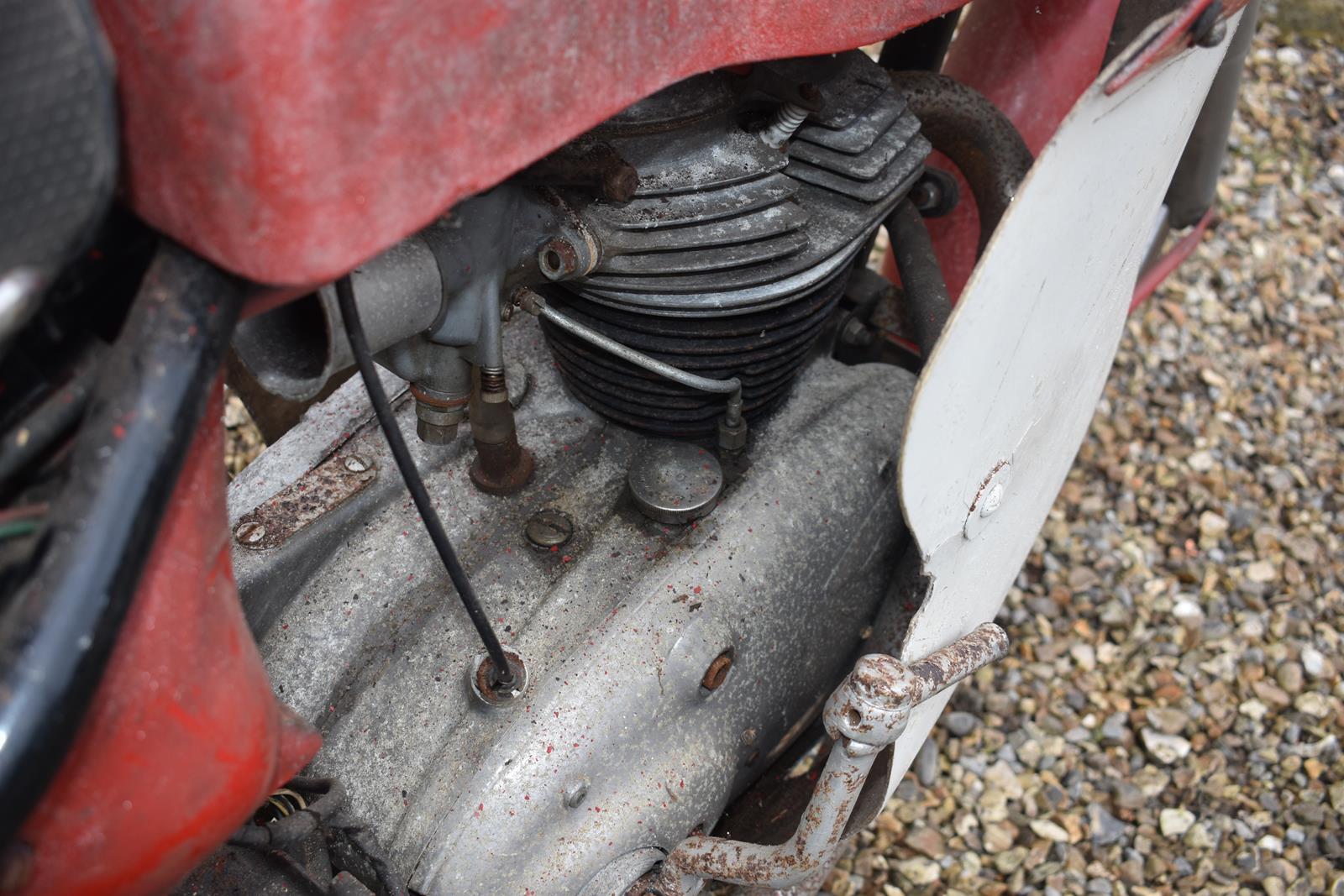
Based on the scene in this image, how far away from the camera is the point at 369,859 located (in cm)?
100

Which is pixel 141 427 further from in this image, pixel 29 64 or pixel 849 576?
pixel 849 576

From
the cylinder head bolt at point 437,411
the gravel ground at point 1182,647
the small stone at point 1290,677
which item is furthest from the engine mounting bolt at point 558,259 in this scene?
the small stone at point 1290,677

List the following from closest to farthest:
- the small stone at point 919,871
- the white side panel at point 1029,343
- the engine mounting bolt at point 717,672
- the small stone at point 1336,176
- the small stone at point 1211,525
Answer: the white side panel at point 1029,343 < the engine mounting bolt at point 717,672 < the small stone at point 919,871 < the small stone at point 1211,525 < the small stone at point 1336,176

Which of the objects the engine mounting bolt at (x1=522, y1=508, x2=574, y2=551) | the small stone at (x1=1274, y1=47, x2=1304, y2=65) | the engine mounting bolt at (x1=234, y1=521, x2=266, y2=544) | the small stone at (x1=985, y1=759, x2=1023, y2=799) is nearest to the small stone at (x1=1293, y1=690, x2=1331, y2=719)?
the small stone at (x1=985, y1=759, x2=1023, y2=799)

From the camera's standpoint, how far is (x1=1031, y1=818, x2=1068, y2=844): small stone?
167cm

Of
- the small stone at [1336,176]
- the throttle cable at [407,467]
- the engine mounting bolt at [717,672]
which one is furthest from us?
the small stone at [1336,176]

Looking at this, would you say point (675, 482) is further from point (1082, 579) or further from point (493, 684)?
point (1082, 579)

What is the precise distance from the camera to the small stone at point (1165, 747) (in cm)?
176

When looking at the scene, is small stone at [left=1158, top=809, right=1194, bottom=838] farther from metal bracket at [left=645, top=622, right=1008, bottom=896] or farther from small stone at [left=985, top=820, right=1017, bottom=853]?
metal bracket at [left=645, top=622, right=1008, bottom=896]

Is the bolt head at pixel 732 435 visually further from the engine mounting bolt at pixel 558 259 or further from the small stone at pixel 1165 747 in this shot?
the small stone at pixel 1165 747

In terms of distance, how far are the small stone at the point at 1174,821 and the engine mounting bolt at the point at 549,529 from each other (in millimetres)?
1105

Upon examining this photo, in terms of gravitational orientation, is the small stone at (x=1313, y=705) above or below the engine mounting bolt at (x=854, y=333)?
below

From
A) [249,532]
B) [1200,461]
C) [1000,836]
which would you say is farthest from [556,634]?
[1200,461]

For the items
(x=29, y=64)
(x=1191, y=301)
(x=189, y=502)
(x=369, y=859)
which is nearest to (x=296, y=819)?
(x=369, y=859)
